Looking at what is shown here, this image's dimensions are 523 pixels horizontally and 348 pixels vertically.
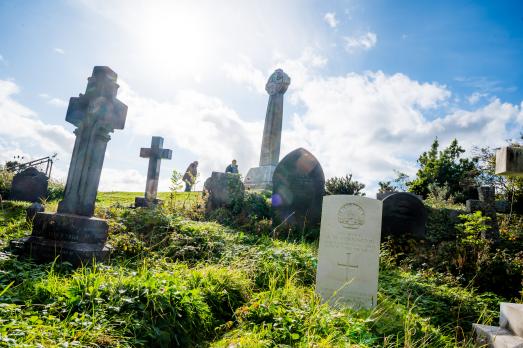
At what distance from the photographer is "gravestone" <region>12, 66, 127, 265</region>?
4.16m

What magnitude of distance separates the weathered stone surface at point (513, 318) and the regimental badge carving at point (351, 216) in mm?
1621

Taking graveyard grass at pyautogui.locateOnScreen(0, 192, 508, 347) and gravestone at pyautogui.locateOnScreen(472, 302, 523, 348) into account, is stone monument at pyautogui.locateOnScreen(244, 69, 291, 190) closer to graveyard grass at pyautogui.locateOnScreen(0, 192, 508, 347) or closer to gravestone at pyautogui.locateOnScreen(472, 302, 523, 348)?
graveyard grass at pyautogui.locateOnScreen(0, 192, 508, 347)

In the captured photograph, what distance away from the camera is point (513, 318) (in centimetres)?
280

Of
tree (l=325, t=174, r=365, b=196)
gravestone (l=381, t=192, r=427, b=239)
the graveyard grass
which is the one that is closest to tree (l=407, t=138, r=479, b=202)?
tree (l=325, t=174, r=365, b=196)

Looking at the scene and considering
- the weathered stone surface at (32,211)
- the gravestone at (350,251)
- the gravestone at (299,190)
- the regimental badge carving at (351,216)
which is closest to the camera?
the gravestone at (350,251)

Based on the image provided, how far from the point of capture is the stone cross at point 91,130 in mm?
4914

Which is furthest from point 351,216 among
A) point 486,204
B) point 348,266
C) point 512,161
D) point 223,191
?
point 486,204

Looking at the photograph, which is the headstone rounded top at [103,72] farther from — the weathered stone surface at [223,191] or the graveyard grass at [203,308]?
the weathered stone surface at [223,191]

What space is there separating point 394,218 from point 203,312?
18.9ft

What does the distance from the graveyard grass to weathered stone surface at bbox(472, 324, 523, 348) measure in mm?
170

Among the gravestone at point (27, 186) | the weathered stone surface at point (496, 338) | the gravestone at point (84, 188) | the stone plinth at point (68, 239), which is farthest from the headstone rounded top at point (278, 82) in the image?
the weathered stone surface at point (496, 338)

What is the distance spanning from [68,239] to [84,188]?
0.91 metres

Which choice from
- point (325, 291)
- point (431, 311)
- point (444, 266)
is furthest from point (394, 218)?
point (325, 291)

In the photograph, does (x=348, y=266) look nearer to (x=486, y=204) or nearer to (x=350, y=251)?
(x=350, y=251)
